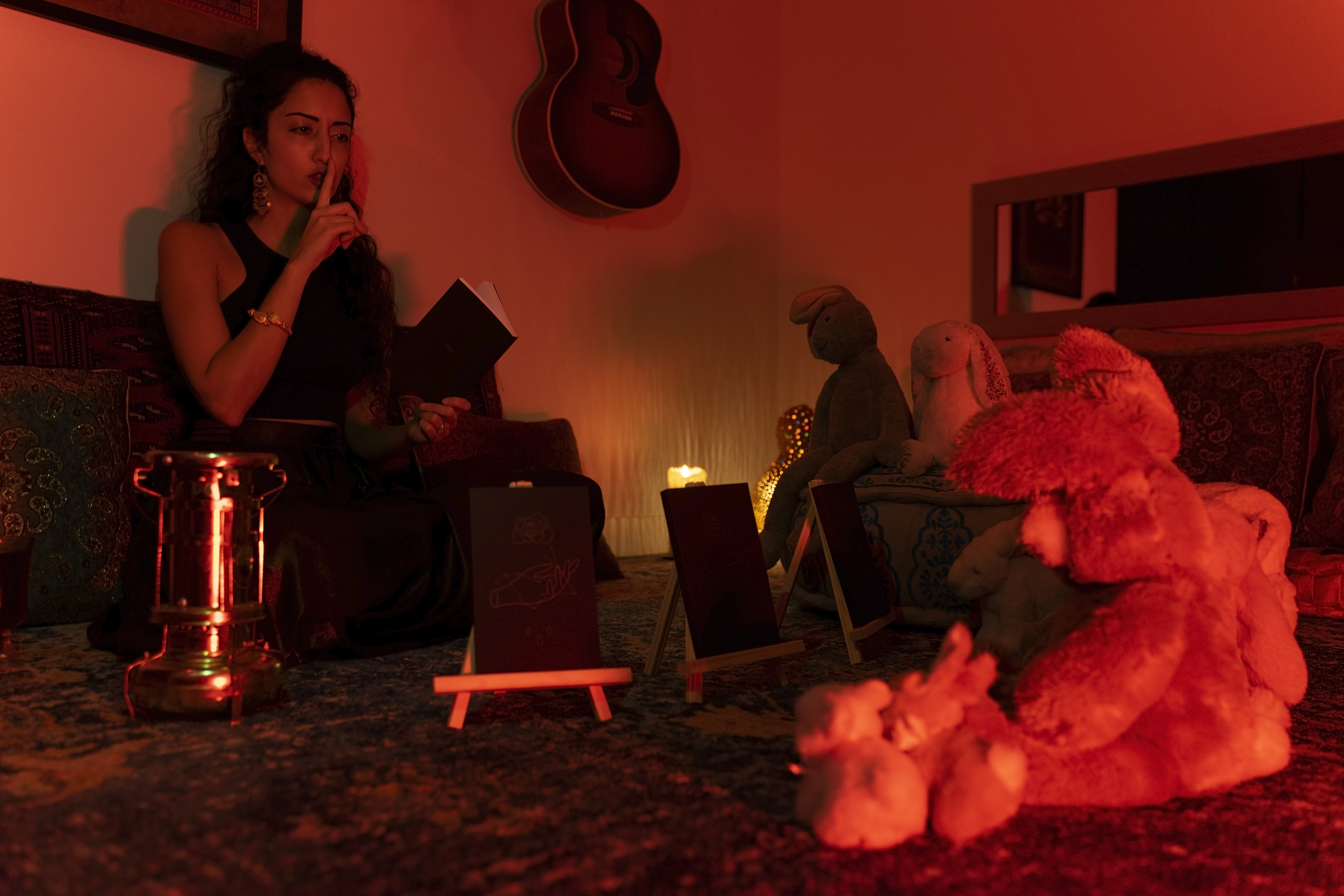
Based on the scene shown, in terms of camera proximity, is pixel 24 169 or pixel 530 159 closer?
pixel 24 169

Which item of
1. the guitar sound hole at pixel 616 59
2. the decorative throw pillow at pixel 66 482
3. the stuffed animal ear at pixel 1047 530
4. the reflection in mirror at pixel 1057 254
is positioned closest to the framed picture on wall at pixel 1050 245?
the reflection in mirror at pixel 1057 254

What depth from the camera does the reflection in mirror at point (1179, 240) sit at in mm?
2838

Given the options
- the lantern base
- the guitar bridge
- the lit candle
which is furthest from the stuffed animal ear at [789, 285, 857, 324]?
the lantern base

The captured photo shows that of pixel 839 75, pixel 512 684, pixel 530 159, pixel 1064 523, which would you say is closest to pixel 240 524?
pixel 512 684

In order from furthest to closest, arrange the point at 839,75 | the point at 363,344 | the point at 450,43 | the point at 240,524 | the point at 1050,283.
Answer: the point at 839,75 → the point at 1050,283 → the point at 450,43 → the point at 363,344 → the point at 240,524

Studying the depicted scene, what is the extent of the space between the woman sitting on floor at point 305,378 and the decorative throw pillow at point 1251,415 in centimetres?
164

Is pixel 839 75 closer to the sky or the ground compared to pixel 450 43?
closer to the sky

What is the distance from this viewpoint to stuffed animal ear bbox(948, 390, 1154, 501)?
39.8 inches

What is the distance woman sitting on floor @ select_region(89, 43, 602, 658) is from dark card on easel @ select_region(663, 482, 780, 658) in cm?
60

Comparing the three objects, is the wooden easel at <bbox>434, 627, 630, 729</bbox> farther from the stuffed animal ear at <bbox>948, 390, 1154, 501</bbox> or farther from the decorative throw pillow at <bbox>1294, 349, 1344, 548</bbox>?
the decorative throw pillow at <bbox>1294, 349, 1344, 548</bbox>

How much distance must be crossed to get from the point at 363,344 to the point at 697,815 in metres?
1.53

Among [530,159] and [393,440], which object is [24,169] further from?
[530,159]

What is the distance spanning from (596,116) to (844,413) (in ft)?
4.28

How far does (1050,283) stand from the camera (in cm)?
329
